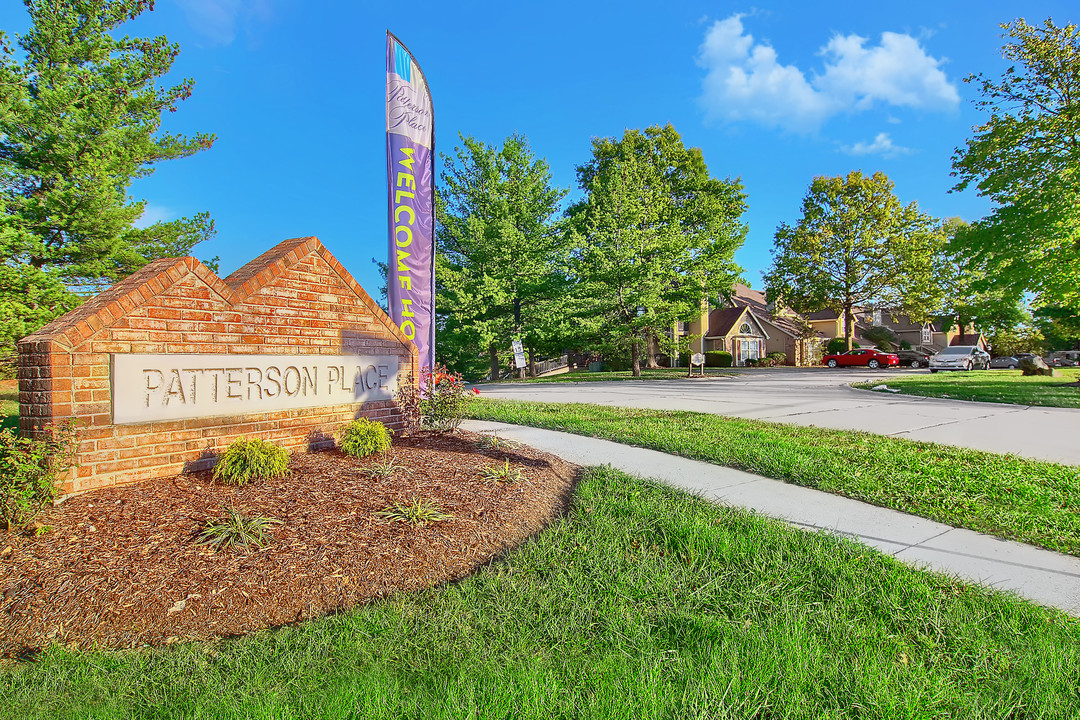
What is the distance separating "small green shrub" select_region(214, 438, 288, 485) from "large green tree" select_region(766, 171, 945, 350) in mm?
39992

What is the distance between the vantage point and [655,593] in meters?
2.83

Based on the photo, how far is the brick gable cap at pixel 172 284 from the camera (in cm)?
377

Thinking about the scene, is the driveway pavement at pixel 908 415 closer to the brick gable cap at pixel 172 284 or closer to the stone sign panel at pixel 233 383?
the stone sign panel at pixel 233 383

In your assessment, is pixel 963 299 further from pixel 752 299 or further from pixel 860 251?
pixel 752 299

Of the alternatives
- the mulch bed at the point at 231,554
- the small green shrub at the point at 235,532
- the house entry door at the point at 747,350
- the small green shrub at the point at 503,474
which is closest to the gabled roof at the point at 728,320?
the house entry door at the point at 747,350

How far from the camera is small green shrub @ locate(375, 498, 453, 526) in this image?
11.8 ft

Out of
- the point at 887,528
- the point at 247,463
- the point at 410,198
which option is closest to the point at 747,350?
the point at 410,198

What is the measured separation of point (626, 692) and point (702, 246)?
26.5 metres

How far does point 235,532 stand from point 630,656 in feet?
8.08

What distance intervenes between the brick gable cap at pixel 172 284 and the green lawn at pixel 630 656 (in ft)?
7.86

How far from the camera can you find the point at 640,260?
22.6 meters

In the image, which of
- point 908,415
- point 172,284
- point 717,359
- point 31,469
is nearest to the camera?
point 31,469

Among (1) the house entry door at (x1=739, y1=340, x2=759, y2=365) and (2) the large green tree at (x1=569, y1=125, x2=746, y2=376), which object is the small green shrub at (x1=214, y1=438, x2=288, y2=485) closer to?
(2) the large green tree at (x1=569, y1=125, x2=746, y2=376)

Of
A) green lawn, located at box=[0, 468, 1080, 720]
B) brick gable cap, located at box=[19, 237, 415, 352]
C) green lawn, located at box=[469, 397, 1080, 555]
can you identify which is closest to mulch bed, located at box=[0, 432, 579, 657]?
green lawn, located at box=[0, 468, 1080, 720]
